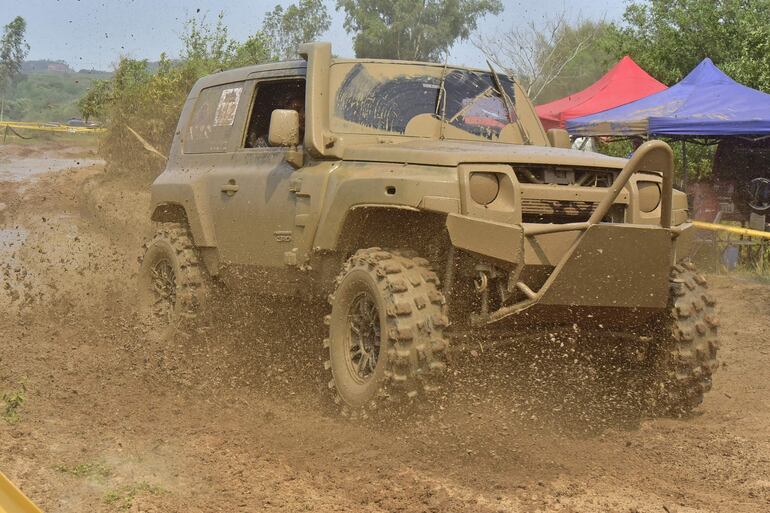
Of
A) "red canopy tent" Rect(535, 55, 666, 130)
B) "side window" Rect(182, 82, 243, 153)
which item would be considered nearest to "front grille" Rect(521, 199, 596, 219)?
"side window" Rect(182, 82, 243, 153)

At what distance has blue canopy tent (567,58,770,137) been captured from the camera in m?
12.7

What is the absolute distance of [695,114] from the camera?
12914 mm

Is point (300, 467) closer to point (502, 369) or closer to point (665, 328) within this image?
point (502, 369)

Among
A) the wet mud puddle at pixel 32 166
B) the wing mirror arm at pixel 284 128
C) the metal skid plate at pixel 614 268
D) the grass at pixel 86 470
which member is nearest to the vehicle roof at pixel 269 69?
the wing mirror arm at pixel 284 128

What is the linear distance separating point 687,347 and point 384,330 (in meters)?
1.67

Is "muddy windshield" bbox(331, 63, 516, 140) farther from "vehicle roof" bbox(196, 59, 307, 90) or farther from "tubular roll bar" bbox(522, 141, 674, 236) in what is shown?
"tubular roll bar" bbox(522, 141, 674, 236)

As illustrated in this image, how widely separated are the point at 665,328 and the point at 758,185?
8.97 m

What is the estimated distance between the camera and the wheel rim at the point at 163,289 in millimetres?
7473

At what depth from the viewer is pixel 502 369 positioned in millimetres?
5598

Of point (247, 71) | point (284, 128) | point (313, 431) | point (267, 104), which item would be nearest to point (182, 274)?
point (267, 104)

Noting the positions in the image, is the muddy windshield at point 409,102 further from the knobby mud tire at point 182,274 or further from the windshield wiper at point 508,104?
the knobby mud tire at point 182,274

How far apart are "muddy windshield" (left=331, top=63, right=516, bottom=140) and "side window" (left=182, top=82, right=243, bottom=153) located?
114 cm

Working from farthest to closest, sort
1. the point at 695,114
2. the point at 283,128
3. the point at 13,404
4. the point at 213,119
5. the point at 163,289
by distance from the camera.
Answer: the point at 695,114 < the point at 163,289 < the point at 213,119 < the point at 283,128 < the point at 13,404

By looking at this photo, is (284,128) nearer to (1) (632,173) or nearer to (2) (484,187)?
(2) (484,187)
